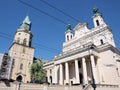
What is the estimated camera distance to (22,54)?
4088 cm

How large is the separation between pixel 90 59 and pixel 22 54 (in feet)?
80.5

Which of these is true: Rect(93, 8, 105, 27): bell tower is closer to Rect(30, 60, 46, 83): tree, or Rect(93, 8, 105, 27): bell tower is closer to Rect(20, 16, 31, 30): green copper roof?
Rect(30, 60, 46, 83): tree

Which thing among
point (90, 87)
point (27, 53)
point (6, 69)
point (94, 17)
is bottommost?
point (90, 87)

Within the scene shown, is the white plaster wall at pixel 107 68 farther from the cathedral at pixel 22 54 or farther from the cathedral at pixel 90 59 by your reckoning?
the cathedral at pixel 22 54

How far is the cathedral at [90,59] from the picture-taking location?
2634cm

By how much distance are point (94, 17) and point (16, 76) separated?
3079 centimetres

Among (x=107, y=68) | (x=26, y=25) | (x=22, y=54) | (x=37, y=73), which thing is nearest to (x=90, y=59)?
(x=107, y=68)

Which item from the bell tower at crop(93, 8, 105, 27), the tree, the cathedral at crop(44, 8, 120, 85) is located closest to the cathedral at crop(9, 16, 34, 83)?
the tree

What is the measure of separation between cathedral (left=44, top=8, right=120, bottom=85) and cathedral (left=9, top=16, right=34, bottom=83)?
7824mm

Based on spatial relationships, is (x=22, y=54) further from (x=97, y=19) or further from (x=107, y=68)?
(x=107, y=68)

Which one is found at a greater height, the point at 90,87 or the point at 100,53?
the point at 100,53

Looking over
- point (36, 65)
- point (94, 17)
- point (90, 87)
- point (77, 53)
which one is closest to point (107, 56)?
point (77, 53)

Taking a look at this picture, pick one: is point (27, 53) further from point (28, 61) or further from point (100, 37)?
point (100, 37)

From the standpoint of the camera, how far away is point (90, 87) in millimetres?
18625
